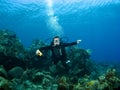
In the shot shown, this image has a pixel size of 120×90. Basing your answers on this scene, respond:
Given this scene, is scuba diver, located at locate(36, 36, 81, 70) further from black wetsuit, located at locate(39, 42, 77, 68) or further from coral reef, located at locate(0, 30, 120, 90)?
coral reef, located at locate(0, 30, 120, 90)

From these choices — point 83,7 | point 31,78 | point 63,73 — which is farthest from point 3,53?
point 83,7

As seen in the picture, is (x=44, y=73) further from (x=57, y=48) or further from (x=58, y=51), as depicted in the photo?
(x=57, y=48)

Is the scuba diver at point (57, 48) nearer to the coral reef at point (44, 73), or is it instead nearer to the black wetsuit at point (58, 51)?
the black wetsuit at point (58, 51)

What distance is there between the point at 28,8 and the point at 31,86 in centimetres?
2825

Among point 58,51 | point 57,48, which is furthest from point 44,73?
point 57,48

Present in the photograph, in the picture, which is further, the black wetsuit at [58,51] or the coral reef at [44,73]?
the black wetsuit at [58,51]

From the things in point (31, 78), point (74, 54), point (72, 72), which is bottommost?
point (31, 78)

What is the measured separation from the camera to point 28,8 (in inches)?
1448

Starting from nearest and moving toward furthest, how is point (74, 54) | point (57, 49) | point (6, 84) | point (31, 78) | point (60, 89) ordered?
point (6, 84)
point (60, 89)
point (31, 78)
point (57, 49)
point (74, 54)

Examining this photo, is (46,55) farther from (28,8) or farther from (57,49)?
(28,8)

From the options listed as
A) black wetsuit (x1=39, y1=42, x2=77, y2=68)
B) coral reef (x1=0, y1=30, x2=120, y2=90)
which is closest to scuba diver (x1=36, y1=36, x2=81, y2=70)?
black wetsuit (x1=39, y1=42, x2=77, y2=68)

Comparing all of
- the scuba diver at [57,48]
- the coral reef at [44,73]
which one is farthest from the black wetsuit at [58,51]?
the coral reef at [44,73]

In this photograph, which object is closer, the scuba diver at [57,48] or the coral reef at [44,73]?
A: the coral reef at [44,73]

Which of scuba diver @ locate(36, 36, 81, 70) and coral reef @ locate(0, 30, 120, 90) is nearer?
coral reef @ locate(0, 30, 120, 90)
